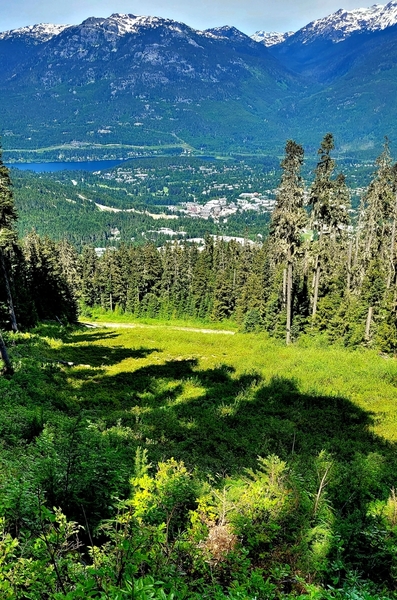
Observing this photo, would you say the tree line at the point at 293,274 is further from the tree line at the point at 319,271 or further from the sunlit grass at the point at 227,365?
the sunlit grass at the point at 227,365

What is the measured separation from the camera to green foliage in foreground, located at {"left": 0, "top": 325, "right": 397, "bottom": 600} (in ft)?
15.7

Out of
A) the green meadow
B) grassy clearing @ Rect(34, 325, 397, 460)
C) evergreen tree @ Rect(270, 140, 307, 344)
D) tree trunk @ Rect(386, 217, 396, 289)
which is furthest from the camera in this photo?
tree trunk @ Rect(386, 217, 396, 289)

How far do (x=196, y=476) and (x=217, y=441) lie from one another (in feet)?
17.6

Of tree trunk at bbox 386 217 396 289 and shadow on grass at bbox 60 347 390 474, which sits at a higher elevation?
tree trunk at bbox 386 217 396 289

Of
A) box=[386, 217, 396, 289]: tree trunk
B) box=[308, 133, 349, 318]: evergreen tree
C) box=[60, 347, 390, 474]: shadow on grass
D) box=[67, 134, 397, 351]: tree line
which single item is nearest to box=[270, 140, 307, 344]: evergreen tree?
box=[67, 134, 397, 351]: tree line

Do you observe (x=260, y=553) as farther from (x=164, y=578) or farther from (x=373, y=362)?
(x=373, y=362)

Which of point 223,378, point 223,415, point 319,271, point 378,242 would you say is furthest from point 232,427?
point 378,242

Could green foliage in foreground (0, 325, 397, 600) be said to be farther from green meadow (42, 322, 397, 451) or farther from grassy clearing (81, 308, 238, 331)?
grassy clearing (81, 308, 238, 331)

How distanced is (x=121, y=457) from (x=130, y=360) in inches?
721

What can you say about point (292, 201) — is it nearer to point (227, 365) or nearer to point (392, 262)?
point (227, 365)

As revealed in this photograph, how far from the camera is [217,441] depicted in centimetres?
1435

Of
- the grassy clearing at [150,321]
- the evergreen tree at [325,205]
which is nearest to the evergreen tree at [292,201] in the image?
the evergreen tree at [325,205]

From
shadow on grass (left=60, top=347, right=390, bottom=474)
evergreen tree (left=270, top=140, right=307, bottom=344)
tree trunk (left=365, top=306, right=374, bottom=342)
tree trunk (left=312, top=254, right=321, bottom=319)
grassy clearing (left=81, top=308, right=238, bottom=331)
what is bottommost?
grassy clearing (left=81, top=308, right=238, bottom=331)

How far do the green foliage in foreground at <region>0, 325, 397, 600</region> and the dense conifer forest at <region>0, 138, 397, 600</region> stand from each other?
0.15 ft
